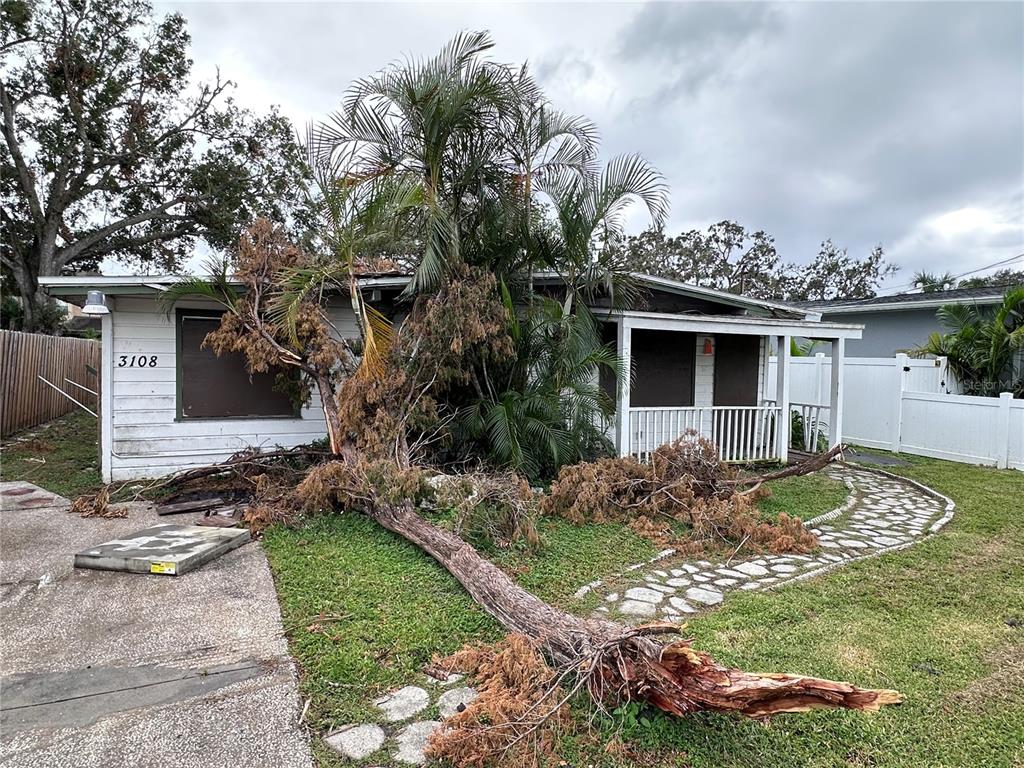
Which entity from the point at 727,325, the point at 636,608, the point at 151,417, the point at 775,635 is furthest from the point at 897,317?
the point at 151,417

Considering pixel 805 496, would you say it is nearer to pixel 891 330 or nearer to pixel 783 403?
pixel 783 403

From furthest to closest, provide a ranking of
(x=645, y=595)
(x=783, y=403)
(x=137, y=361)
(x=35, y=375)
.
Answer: (x=35, y=375)
(x=783, y=403)
(x=137, y=361)
(x=645, y=595)

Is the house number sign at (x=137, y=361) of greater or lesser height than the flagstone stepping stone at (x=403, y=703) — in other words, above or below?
above

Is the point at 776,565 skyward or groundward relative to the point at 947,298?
groundward

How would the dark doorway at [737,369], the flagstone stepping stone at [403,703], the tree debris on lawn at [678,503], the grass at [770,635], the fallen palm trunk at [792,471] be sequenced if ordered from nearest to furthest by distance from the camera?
the grass at [770,635], the flagstone stepping stone at [403,703], the tree debris on lawn at [678,503], the fallen palm trunk at [792,471], the dark doorway at [737,369]

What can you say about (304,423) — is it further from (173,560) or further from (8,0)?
(8,0)

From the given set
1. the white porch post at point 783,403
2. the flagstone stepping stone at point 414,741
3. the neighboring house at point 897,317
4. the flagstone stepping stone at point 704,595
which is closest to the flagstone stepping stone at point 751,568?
the flagstone stepping stone at point 704,595

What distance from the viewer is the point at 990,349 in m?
10.5

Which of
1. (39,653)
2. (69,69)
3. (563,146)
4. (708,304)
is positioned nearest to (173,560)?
(39,653)

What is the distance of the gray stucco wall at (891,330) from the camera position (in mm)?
14141

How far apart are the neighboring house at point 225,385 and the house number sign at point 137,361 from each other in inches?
0.5

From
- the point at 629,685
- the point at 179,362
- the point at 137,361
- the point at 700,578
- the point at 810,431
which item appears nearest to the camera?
the point at 629,685

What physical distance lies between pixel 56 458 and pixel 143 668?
7560 millimetres

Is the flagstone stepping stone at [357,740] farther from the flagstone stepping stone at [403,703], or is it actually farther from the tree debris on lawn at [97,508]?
the tree debris on lawn at [97,508]
